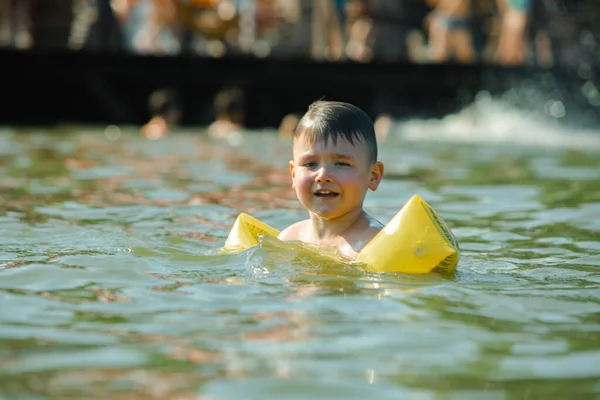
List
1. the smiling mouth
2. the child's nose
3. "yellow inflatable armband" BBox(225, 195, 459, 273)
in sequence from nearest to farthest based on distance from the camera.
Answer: "yellow inflatable armband" BBox(225, 195, 459, 273)
the child's nose
the smiling mouth

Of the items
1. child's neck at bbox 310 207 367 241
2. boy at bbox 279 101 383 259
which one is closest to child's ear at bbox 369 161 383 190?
boy at bbox 279 101 383 259

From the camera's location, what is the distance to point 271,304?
3.89 metres

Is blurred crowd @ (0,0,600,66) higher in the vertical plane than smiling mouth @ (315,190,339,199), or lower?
higher

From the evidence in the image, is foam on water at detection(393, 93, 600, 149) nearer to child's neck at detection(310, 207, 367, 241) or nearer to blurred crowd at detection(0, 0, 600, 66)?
blurred crowd at detection(0, 0, 600, 66)

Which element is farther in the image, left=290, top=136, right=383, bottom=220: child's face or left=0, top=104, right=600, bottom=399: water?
left=290, top=136, right=383, bottom=220: child's face

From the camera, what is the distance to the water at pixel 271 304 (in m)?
2.96

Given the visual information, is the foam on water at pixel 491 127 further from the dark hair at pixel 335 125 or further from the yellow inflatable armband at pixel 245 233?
the dark hair at pixel 335 125

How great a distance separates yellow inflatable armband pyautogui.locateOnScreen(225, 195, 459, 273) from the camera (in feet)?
15.3

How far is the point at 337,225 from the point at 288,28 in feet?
39.3

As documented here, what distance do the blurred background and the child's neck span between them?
10618mm

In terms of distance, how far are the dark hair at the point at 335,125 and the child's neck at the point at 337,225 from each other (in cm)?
36

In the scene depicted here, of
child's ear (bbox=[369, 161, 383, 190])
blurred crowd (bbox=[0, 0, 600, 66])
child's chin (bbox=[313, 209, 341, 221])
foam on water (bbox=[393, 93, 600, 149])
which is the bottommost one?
foam on water (bbox=[393, 93, 600, 149])

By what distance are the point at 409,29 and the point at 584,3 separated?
9.67ft

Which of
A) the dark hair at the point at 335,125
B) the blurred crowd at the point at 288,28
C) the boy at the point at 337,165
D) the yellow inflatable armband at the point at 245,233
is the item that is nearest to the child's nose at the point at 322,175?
the boy at the point at 337,165
